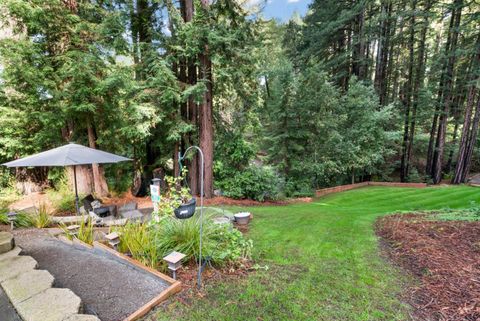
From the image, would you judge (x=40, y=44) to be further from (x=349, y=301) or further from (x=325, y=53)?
(x=325, y=53)

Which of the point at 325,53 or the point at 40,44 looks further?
the point at 325,53

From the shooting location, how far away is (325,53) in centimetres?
1434

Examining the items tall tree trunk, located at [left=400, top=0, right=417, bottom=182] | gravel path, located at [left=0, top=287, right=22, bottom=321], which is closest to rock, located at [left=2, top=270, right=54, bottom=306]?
gravel path, located at [left=0, top=287, right=22, bottom=321]

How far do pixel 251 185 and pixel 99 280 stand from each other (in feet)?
19.9

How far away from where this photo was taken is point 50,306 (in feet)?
5.95

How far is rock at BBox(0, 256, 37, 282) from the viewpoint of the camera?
92.3 inches

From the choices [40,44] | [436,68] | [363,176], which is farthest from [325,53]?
[40,44]

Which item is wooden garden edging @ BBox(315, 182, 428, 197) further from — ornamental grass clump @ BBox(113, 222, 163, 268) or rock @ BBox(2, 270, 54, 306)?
rock @ BBox(2, 270, 54, 306)

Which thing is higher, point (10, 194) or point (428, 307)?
point (428, 307)

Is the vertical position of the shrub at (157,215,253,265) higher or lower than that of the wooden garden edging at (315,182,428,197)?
higher

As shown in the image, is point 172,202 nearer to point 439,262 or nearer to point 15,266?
point 15,266

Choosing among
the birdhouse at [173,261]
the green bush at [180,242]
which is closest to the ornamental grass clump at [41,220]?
the green bush at [180,242]

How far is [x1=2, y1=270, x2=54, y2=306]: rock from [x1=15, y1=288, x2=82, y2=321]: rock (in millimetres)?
96

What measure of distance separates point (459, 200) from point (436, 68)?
8718mm
